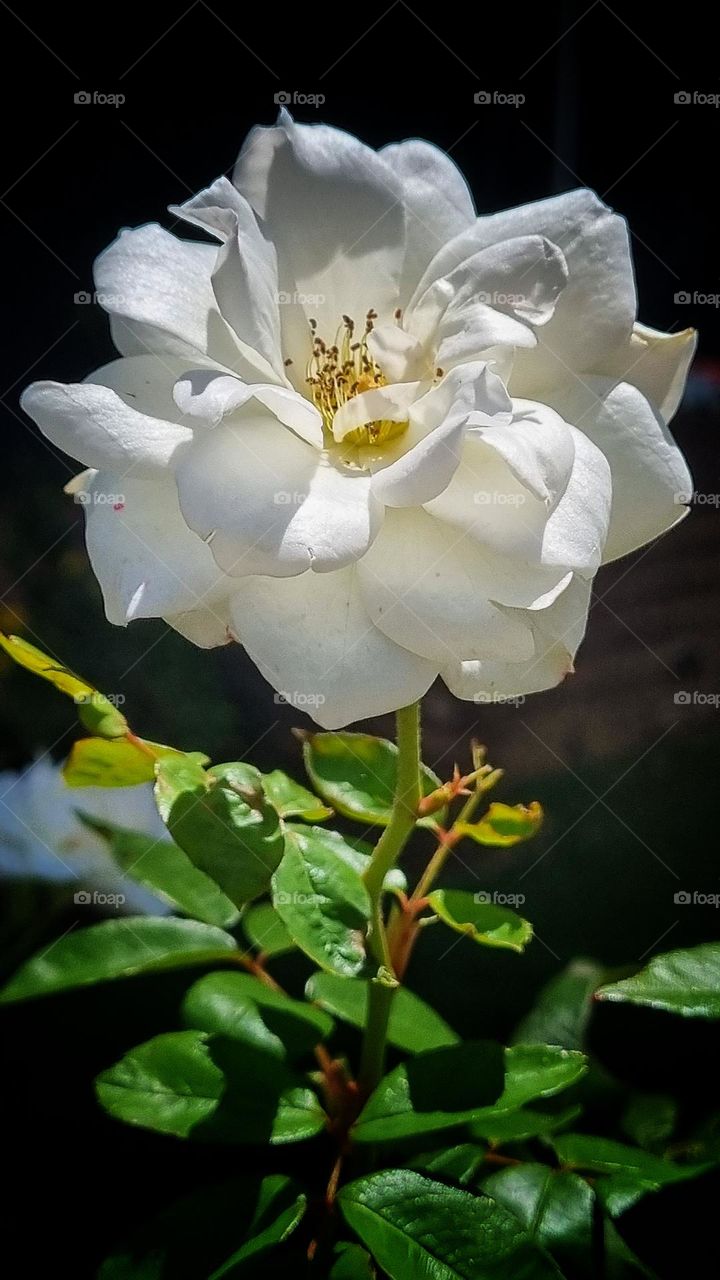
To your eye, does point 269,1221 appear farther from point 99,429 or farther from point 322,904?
point 99,429

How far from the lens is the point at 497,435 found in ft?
1.11

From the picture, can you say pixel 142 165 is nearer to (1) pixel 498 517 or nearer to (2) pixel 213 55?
(2) pixel 213 55

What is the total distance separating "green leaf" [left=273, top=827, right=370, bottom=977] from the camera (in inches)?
16.1

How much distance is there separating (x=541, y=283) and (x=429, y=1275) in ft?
1.19

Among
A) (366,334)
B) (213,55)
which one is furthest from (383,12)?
(366,334)

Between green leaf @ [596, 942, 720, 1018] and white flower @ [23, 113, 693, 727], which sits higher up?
white flower @ [23, 113, 693, 727]

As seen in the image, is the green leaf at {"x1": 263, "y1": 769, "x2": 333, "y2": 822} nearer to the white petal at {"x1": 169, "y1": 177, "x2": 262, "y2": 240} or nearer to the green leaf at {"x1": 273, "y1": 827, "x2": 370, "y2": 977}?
the green leaf at {"x1": 273, "y1": 827, "x2": 370, "y2": 977}

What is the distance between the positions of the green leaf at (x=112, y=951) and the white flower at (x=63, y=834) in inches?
4.2
